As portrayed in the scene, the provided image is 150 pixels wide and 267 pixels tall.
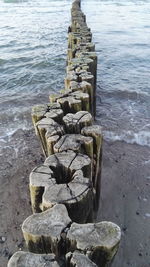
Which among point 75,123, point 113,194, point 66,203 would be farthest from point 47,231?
point 113,194

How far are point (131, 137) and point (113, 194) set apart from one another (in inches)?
78.0

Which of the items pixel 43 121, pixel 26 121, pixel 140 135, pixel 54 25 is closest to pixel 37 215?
pixel 43 121

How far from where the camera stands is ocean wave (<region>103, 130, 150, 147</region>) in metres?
6.11

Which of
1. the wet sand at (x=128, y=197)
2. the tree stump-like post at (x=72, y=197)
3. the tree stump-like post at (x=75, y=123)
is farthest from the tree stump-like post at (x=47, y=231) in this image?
the wet sand at (x=128, y=197)

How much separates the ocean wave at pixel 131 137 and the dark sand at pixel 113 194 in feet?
0.65

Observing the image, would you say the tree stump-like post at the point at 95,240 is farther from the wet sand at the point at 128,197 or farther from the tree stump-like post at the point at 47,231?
the wet sand at the point at 128,197

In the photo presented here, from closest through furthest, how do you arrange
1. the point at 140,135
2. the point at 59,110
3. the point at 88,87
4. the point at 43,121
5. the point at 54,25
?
the point at 43,121 < the point at 59,110 < the point at 88,87 < the point at 140,135 < the point at 54,25

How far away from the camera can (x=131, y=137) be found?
6.29 metres

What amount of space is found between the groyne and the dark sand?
0.82m

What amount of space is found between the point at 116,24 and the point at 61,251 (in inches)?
870

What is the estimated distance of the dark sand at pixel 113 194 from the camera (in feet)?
12.3

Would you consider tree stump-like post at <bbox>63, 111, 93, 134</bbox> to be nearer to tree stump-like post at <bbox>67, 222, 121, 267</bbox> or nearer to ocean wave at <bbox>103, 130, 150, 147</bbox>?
tree stump-like post at <bbox>67, 222, 121, 267</bbox>

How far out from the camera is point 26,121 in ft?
23.4

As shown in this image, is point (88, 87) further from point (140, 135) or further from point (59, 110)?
point (140, 135)
